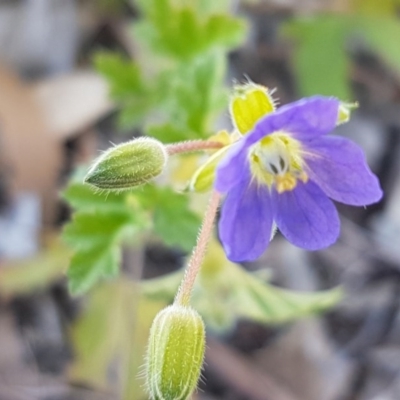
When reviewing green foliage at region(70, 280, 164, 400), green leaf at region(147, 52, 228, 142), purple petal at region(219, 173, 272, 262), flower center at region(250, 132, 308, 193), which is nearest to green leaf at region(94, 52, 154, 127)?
A: green leaf at region(147, 52, 228, 142)

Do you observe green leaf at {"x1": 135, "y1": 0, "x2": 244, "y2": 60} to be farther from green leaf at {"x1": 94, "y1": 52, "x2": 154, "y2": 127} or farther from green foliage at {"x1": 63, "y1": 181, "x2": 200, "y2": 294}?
green foliage at {"x1": 63, "y1": 181, "x2": 200, "y2": 294}

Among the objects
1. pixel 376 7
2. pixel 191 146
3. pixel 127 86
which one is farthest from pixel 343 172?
pixel 376 7

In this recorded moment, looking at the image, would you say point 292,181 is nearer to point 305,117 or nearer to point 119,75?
→ point 305,117

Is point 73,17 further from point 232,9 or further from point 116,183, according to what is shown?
point 116,183

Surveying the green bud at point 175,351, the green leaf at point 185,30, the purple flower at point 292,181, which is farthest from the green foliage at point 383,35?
the green bud at point 175,351

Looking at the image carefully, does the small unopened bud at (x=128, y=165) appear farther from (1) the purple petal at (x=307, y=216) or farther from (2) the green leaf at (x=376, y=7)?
(2) the green leaf at (x=376, y=7)

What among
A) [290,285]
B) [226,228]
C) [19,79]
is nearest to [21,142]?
[19,79]
